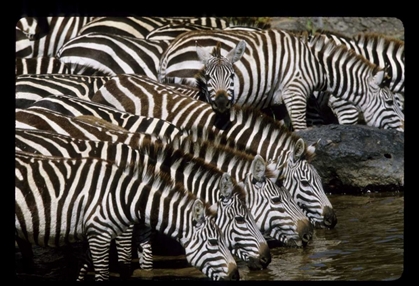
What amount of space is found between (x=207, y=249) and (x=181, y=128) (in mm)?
2953

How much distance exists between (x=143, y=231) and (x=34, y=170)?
1.34m

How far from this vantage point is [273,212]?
10.8 meters

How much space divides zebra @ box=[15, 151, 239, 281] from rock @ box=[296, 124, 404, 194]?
3739 millimetres

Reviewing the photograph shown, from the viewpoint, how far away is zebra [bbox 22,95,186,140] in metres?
11.6

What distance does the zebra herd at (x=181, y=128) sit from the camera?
9.52 metres

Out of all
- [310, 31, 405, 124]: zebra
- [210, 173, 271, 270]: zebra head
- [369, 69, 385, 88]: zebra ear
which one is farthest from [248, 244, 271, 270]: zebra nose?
[310, 31, 405, 124]: zebra

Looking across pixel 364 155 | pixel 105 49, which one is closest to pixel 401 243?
pixel 364 155

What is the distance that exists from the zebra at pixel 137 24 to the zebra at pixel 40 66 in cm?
100

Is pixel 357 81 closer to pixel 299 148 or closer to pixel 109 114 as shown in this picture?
pixel 299 148

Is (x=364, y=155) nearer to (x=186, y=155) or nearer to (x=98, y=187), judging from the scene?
(x=186, y=155)

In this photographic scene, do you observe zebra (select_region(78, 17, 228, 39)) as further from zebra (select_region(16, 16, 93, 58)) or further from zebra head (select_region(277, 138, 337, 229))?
zebra head (select_region(277, 138, 337, 229))

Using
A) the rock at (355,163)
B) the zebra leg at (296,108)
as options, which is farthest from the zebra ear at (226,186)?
the zebra leg at (296,108)

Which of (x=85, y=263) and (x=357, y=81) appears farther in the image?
(x=357, y=81)

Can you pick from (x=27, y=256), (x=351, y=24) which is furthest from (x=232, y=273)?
(x=351, y=24)
